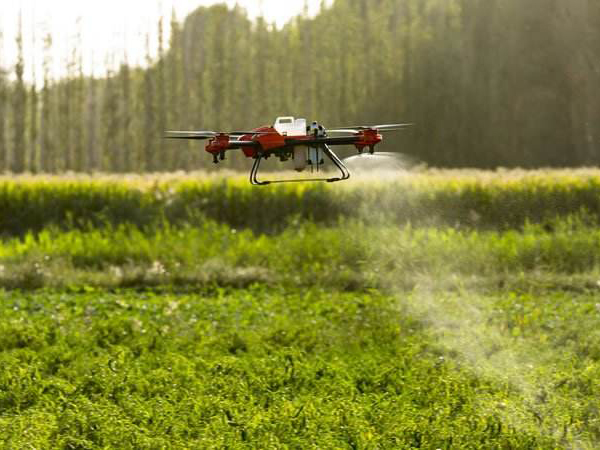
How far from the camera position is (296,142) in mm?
2137

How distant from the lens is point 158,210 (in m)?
13.9

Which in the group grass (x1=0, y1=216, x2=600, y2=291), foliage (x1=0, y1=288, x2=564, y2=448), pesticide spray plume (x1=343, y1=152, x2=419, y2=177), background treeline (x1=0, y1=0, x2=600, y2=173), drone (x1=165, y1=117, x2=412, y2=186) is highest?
background treeline (x1=0, y1=0, x2=600, y2=173)

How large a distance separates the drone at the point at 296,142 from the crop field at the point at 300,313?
0.21 metres

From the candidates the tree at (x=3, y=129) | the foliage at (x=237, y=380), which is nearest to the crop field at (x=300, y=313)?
the foliage at (x=237, y=380)

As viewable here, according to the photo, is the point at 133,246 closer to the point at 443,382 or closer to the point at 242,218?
the point at 242,218

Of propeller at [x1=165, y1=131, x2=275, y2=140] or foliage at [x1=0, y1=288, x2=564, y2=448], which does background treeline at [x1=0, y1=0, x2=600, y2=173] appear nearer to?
propeller at [x1=165, y1=131, x2=275, y2=140]

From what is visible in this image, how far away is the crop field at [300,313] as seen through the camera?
6270 millimetres

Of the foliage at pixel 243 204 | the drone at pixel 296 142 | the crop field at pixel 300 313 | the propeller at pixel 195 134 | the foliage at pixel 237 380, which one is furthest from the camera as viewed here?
the foliage at pixel 243 204

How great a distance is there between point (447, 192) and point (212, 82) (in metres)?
4.58

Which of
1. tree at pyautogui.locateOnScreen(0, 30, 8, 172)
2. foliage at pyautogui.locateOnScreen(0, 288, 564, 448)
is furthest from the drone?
tree at pyautogui.locateOnScreen(0, 30, 8, 172)

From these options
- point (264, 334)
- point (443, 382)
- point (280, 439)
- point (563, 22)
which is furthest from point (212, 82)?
point (563, 22)

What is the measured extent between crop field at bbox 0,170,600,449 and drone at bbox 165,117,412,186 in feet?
0.69

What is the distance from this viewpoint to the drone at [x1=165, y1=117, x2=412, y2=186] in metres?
2.12

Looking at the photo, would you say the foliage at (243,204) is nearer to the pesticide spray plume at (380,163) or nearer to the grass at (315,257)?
the grass at (315,257)
